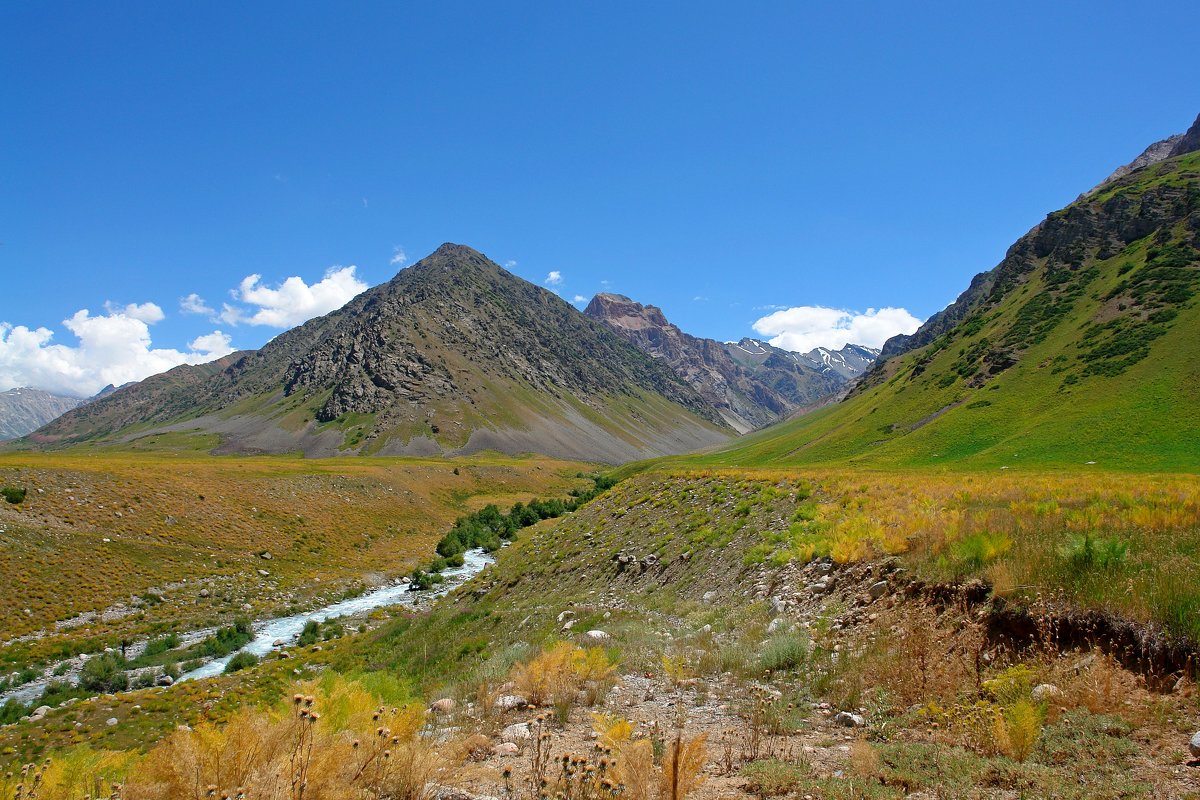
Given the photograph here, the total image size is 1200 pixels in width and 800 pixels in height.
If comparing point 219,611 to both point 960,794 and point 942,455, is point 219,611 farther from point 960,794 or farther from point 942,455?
point 942,455

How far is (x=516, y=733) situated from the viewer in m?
7.11

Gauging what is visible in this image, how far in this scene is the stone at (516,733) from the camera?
691 centimetres

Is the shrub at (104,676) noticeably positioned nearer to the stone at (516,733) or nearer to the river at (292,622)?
the river at (292,622)

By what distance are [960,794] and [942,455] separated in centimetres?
6426

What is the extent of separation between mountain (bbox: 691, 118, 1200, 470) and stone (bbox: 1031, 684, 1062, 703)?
44.9 m

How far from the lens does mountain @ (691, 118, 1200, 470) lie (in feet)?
164

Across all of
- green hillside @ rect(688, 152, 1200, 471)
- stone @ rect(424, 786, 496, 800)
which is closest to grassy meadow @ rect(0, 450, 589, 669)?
stone @ rect(424, 786, 496, 800)

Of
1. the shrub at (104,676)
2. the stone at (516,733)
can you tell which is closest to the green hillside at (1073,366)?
the stone at (516,733)

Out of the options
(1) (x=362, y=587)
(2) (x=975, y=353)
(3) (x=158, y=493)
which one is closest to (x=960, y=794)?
(1) (x=362, y=587)

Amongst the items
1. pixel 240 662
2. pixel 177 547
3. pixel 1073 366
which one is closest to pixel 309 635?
pixel 240 662

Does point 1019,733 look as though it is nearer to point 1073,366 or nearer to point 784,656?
point 784,656

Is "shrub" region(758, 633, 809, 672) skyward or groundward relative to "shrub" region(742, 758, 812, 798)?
groundward

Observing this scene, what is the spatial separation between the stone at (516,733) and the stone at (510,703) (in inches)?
29.4

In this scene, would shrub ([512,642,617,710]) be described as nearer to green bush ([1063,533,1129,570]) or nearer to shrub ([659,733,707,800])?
shrub ([659,733,707,800])
